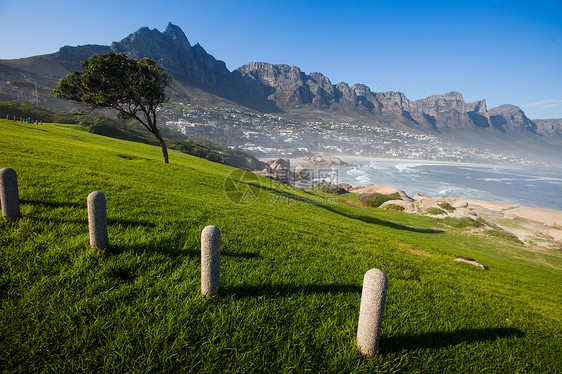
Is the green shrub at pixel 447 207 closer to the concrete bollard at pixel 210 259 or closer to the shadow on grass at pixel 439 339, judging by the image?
the shadow on grass at pixel 439 339

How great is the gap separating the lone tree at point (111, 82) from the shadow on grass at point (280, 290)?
18911mm

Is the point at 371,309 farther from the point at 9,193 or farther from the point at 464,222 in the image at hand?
the point at 464,222

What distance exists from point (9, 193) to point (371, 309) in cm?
708

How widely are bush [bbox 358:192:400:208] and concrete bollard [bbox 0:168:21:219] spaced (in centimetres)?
3634

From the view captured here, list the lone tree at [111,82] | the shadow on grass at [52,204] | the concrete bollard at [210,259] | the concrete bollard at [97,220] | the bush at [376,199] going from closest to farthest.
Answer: the concrete bollard at [210,259]
the concrete bollard at [97,220]
the shadow on grass at [52,204]
the lone tree at [111,82]
the bush at [376,199]

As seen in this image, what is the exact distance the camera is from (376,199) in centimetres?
3619

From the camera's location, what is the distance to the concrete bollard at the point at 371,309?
2.82m

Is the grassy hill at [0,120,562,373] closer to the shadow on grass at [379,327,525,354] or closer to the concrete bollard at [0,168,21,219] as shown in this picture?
the shadow on grass at [379,327,525,354]

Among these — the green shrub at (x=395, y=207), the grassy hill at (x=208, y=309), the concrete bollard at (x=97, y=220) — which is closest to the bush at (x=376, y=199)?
the green shrub at (x=395, y=207)

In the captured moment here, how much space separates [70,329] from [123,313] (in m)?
0.56

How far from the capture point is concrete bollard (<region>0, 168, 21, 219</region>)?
14.7 ft

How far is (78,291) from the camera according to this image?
3424 millimetres

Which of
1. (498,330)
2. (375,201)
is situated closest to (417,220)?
(375,201)

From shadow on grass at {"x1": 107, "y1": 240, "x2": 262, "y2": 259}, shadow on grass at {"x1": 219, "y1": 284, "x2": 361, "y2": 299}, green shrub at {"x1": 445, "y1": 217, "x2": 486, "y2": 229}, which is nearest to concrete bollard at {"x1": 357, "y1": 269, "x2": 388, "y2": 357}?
shadow on grass at {"x1": 219, "y1": 284, "x2": 361, "y2": 299}
